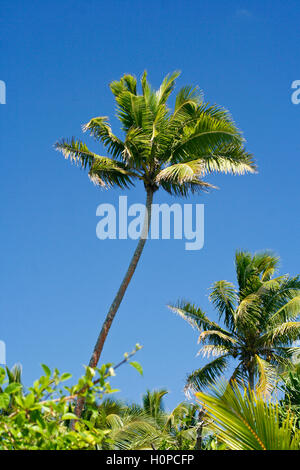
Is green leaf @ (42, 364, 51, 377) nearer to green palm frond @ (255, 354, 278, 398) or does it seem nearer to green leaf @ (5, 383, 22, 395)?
green leaf @ (5, 383, 22, 395)

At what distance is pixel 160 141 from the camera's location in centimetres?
1683

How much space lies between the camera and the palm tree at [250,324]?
2114cm

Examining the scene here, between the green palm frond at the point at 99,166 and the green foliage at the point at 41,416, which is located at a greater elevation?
the green palm frond at the point at 99,166

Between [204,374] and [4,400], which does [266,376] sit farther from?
[4,400]

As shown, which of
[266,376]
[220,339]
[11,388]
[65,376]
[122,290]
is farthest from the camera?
[220,339]

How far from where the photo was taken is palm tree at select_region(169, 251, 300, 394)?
69.4ft

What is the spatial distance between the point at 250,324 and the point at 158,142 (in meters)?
8.58

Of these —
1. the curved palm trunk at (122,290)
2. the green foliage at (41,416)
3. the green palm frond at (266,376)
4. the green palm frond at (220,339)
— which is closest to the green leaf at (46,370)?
the green foliage at (41,416)

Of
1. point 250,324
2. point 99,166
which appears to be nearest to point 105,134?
point 99,166

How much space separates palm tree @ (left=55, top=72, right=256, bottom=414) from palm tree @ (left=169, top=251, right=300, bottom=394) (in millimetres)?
6637

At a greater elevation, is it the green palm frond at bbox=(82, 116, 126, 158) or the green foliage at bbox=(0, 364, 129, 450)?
the green palm frond at bbox=(82, 116, 126, 158)

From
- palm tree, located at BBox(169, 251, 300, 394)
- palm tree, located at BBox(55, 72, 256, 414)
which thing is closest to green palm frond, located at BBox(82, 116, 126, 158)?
palm tree, located at BBox(55, 72, 256, 414)

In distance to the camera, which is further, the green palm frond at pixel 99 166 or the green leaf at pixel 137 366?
Result: the green palm frond at pixel 99 166

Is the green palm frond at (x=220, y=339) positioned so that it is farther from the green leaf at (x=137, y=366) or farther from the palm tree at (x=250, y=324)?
the green leaf at (x=137, y=366)
